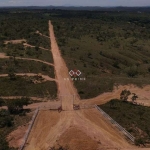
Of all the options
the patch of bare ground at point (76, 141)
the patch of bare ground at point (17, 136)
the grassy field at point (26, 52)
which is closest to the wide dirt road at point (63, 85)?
the grassy field at point (26, 52)

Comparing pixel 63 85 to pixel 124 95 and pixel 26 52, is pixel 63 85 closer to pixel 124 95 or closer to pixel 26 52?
pixel 124 95

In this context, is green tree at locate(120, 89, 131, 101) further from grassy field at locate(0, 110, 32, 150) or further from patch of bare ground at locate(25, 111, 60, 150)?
grassy field at locate(0, 110, 32, 150)

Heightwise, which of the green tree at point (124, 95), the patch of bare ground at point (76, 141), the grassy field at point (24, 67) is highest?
the grassy field at point (24, 67)

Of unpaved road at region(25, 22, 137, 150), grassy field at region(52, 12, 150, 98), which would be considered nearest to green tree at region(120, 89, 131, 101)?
grassy field at region(52, 12, 150, 98)

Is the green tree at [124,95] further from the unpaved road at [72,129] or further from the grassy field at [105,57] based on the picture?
the unpaved road at [72,129]

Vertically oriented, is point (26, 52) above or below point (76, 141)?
above

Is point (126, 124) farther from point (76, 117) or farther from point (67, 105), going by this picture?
point (67, 105)

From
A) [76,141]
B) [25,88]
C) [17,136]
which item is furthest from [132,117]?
[25,88]

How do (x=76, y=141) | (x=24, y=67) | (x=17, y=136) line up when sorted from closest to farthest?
(x=76, y=141) < (x=17, y=136) < (x=24, y=67)

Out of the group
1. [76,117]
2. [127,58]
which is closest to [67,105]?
[76,117]
